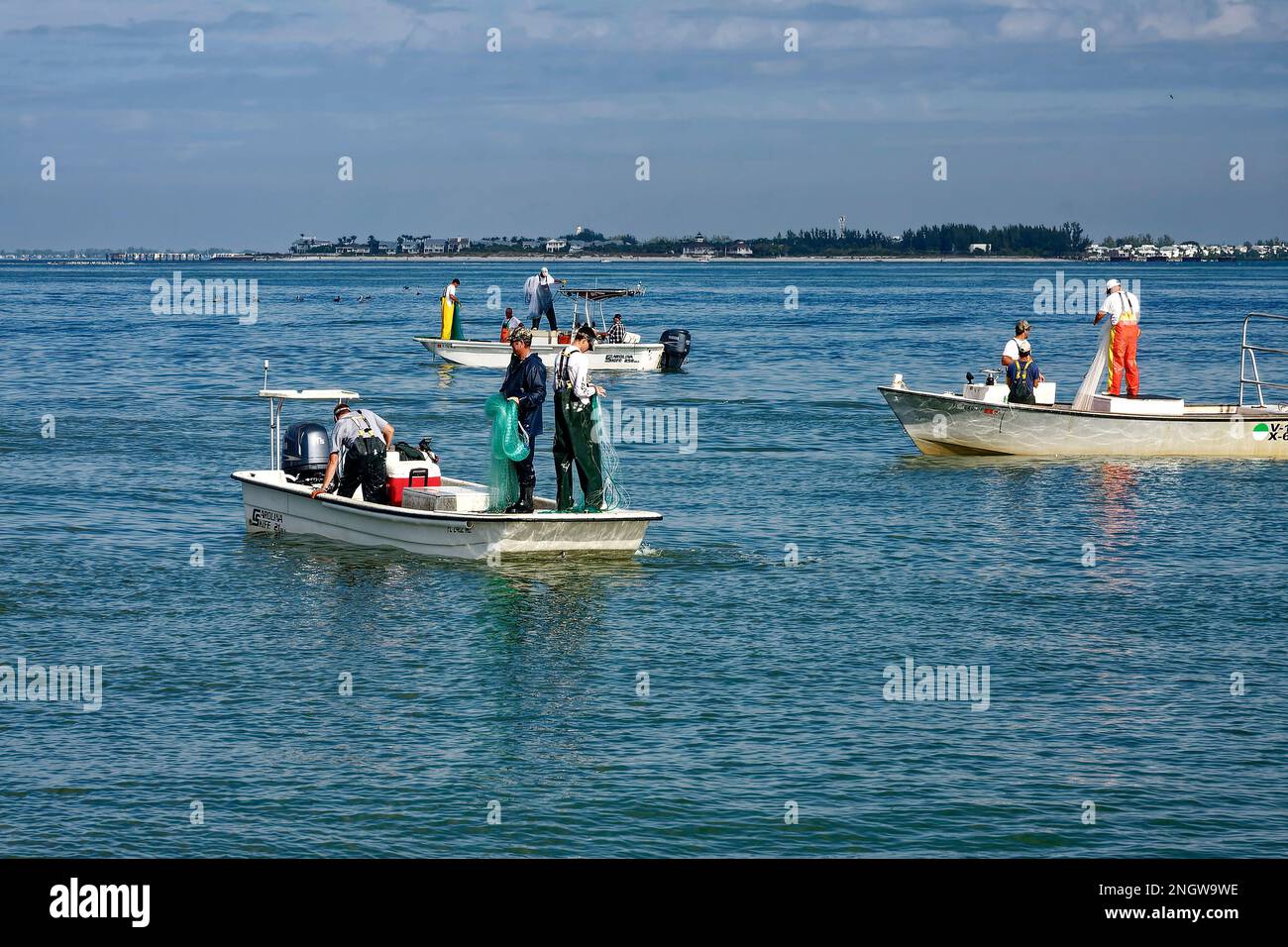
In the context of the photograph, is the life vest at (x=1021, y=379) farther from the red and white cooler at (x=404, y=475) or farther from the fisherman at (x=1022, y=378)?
the red and white cooler at (x=404, y=475)

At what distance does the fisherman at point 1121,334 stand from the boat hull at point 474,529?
1064 centimetres

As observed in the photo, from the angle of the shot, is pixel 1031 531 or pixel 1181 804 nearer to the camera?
pixel 1181 804

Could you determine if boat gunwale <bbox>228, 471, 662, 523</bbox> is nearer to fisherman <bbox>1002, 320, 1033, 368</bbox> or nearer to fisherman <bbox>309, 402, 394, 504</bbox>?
fisherman <bbox>309, 402, 394, 504</bbox>

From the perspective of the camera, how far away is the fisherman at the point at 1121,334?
24547 millimetres

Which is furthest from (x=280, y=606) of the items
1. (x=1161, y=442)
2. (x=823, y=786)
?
(x=1161, y=442)

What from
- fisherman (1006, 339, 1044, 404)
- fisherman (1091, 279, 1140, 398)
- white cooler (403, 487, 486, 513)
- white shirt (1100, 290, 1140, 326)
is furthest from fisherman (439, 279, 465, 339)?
white cooler (403, 487, 486, 513)

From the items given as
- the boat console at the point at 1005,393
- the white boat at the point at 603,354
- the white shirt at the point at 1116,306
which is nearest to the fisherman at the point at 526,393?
the boat console at the point at 1005,393

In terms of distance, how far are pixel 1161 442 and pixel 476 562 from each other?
43.6ft

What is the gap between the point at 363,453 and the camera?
17.8 meters

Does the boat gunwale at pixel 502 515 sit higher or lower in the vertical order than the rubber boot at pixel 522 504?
lower

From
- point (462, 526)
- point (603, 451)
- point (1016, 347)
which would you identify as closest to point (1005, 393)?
point (1016, 347)

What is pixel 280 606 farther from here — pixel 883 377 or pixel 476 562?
pixel 883 377

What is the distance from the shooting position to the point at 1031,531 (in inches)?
804

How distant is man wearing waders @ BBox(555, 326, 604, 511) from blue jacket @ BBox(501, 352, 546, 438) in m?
0.21
